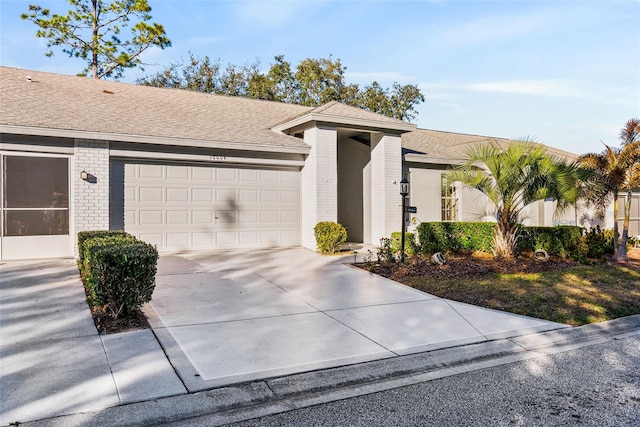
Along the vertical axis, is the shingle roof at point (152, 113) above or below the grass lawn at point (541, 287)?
above

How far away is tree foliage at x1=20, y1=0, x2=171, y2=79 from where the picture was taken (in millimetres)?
23062

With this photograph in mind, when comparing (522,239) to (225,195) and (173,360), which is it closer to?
(225,195)

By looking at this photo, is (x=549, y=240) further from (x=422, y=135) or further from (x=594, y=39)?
(x=422, y=135)

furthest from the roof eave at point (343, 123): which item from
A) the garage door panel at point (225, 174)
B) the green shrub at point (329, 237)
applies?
the green shrub at point (329, 237)

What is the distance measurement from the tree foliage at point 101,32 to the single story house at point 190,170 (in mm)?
12363

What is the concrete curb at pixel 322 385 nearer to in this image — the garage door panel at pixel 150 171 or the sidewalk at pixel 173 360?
the sidewalk at pixel 173 360

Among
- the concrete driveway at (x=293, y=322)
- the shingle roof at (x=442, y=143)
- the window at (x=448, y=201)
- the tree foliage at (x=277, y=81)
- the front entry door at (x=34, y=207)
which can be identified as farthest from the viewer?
the tree foliage at (x=277, y=81)

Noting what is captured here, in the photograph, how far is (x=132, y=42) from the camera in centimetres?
2498

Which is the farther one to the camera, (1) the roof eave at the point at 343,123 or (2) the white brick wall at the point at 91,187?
(1) the roof eave at the point at 343,123

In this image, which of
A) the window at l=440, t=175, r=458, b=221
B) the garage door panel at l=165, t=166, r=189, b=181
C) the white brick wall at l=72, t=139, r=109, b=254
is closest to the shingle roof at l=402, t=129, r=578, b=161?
the window at l=440, t=175, r=458, b=221

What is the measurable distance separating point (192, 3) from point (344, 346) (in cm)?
1190

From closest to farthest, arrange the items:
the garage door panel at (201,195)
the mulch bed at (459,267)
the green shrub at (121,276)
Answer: the green shrub at (121,276), the mulch bed at (459,267), the garage door panel at (201,195)

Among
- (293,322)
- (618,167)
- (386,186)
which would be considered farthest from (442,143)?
(293,322)

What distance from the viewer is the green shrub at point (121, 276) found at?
511cm
